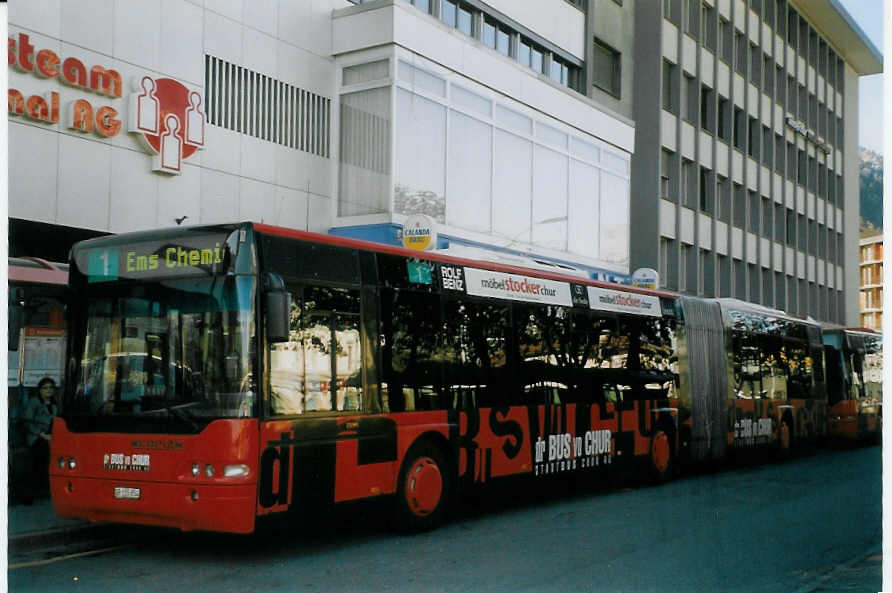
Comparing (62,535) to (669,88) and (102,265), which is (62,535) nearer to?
(102,265)

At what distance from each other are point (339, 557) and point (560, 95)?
16.6m

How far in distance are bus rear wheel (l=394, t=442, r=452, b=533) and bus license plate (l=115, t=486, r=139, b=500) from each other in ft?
7.86

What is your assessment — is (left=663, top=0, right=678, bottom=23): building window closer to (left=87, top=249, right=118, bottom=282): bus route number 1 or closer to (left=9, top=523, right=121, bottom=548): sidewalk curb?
(left=87, top=249, right=118, bottom=282): bus route number 1

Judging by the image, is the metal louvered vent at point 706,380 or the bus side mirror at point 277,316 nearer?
the bus side mirror at point 277,316

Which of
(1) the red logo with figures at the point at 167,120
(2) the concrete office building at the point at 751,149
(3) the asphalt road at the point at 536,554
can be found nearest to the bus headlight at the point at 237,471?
(3) the asphalt road at the point at 536,554

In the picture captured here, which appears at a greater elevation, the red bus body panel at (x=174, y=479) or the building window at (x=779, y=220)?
the building window at (x=779, y=220)

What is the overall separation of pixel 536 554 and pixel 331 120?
1004 cm

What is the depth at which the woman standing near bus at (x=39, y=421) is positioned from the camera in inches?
439

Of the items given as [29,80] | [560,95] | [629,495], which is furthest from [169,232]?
[560,95]

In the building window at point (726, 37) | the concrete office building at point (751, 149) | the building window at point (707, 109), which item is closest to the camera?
the concrete office building at point (751, 149)

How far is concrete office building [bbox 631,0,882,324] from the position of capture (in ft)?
33.9

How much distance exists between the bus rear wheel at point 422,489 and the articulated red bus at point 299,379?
0.02m

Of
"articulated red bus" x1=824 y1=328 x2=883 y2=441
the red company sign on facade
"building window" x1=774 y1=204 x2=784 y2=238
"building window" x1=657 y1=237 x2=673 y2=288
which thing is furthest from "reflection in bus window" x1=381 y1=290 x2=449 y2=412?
"building window" x1=657 y1=237 x2=673 y2=288

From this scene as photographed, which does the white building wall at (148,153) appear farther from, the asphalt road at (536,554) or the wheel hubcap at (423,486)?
the wheel hubcap at (423,486)
